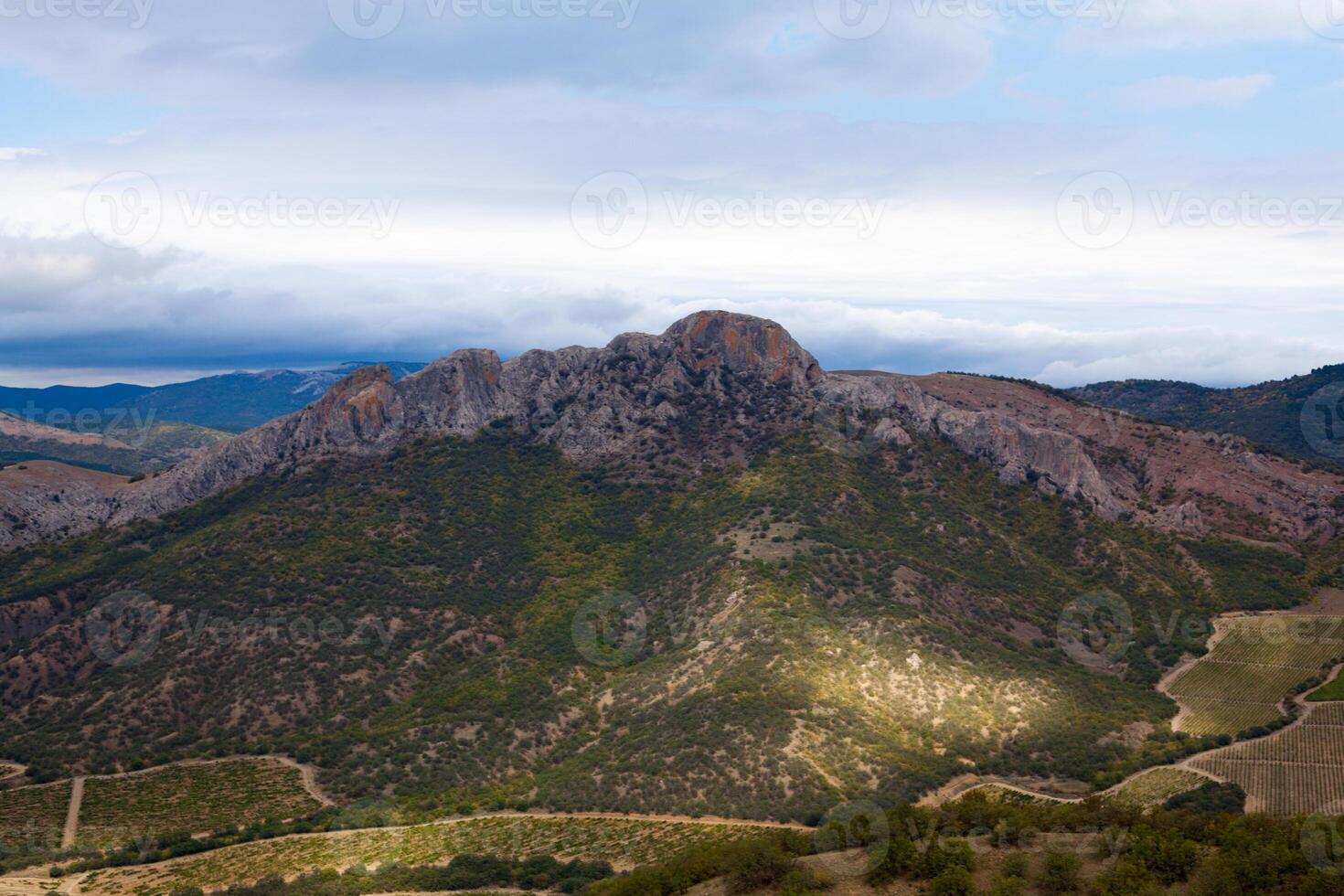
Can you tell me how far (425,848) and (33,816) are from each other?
41.7m

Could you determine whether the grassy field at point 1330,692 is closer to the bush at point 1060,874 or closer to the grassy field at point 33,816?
the bush at point 1060,874

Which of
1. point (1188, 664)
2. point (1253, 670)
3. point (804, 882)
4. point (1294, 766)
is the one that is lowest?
point (1294, 766)

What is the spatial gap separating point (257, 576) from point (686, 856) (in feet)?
273

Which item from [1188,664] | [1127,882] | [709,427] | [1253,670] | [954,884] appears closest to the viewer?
[1127,882]

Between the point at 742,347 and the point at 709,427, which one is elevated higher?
the point at 742,347

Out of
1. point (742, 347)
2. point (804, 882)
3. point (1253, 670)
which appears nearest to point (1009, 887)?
point (804, 882)

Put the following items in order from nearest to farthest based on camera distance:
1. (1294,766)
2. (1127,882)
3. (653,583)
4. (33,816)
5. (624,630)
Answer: (1127,882), (33,816), (1294,766), (624,630), (653,583)

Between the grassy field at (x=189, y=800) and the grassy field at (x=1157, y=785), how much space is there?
7869cm

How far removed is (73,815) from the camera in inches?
3364

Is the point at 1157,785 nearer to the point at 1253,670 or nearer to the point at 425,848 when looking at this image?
the point at 1253,670

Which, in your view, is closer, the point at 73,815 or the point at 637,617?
the point at 73,815

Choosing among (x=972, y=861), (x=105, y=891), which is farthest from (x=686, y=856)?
(x=105, y=891)

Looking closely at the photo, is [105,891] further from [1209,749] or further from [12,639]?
[1209,749]

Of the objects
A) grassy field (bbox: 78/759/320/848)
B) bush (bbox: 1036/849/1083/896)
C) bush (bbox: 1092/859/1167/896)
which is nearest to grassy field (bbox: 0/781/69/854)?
grassy field (bbox: 78/759/320/848)
